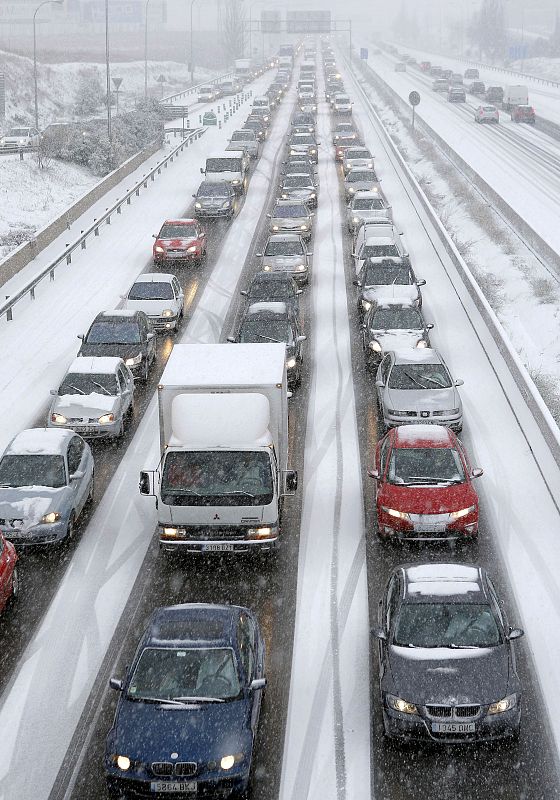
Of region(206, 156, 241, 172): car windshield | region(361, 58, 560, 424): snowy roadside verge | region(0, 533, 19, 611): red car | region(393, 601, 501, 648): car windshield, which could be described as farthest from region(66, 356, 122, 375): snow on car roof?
region(206, 156, 241, 172): car windshield

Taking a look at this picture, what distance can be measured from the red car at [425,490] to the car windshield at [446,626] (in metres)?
3.61

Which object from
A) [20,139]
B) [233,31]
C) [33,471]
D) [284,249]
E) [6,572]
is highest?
[233,31]

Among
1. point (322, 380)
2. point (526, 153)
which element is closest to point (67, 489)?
point (322, 380)

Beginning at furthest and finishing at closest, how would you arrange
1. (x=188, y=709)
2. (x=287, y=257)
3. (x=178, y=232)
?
1. (x=178, y=232)
2. (x=287, y=257)
3. (x=188, y=709)

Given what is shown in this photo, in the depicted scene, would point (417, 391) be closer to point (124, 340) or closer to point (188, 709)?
point (124, 340)

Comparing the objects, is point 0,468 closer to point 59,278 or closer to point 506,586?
point 506,586

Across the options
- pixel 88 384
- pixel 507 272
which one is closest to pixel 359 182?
pixel 507 272

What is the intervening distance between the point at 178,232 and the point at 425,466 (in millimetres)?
22096

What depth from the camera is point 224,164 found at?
49.6m

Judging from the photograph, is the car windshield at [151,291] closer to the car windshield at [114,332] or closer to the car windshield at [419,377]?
the car windshield at [114,332]

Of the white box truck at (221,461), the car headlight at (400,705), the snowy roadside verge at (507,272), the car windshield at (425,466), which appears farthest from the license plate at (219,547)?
the snowy roadside verge at (507,272)

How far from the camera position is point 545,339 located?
3338cm

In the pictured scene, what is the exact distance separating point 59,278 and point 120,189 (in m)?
17.3

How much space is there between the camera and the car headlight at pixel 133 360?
2392 cm
